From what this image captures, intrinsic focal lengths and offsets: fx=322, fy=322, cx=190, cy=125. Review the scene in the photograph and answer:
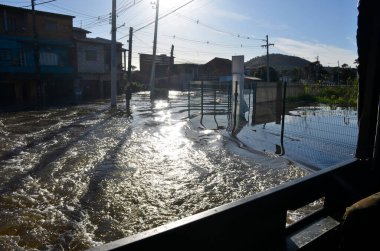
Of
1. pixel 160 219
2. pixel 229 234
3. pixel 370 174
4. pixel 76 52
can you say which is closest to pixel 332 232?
pixel 370 174

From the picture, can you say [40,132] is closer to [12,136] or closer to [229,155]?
[12,136]

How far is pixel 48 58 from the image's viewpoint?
3162 cm

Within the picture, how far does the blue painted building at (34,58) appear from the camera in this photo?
2714cm

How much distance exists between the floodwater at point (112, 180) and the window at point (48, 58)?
2195cm

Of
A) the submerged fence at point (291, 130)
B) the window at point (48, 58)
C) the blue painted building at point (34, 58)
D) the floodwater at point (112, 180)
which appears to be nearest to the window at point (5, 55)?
the blue painted building at point (34, 58)

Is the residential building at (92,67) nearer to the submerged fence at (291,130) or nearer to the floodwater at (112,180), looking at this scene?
the submerged fence at (291,130)

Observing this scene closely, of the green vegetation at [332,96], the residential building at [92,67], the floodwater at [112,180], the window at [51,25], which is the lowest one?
the floodwater at [112,180]

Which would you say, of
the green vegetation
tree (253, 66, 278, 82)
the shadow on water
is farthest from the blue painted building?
tree (253, 66, 278, 82)

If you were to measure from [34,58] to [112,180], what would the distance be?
26.9m

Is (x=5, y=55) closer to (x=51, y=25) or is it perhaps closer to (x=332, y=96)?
(x=51, y=25)

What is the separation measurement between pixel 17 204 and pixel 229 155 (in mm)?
5219

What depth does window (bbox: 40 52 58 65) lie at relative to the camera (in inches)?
1228

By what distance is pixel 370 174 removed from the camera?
3.15 meters

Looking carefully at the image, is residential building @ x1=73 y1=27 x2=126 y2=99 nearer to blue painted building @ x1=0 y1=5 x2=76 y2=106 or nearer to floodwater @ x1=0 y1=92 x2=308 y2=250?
blue painted building @ x1=0 y1=5 x2=76 y2=106
